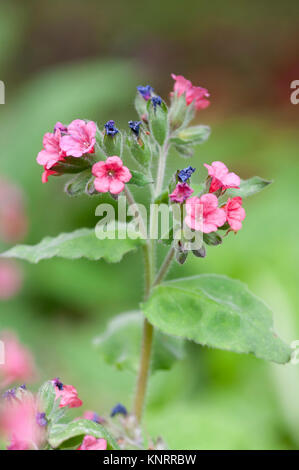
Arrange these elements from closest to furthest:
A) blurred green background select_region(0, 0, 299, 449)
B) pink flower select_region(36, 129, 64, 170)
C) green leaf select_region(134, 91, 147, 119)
Answer: pink flower select_region(36, 129, 64, 170), green leaf select_region(134, 91, 147, 119), blurred green background select_region(0, 0, 299, 449)

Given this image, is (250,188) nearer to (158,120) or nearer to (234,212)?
(234,212)

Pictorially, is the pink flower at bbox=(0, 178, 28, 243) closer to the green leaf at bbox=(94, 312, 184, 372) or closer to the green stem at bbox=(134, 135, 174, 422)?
the green leaf at bbox=(94, 312, 184, 372)

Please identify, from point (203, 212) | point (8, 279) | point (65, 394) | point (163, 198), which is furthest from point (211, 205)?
point (8, 279)

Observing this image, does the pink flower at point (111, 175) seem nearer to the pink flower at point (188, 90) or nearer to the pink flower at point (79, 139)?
the pink flower at point (79, 139)

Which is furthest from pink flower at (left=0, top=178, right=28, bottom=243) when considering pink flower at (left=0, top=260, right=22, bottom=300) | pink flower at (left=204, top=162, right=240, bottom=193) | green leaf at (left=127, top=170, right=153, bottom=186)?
pink flower at (left=204, top=162, right=240, bottom=193)

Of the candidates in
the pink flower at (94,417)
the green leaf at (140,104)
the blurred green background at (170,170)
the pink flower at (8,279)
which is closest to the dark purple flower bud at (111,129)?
the green leaf at (140,104)

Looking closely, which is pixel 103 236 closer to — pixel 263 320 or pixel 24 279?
pixel 263 320

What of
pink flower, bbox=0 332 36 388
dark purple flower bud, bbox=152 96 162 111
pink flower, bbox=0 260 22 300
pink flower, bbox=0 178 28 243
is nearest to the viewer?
dark purple flower bud, bbox=152 96 162 111
